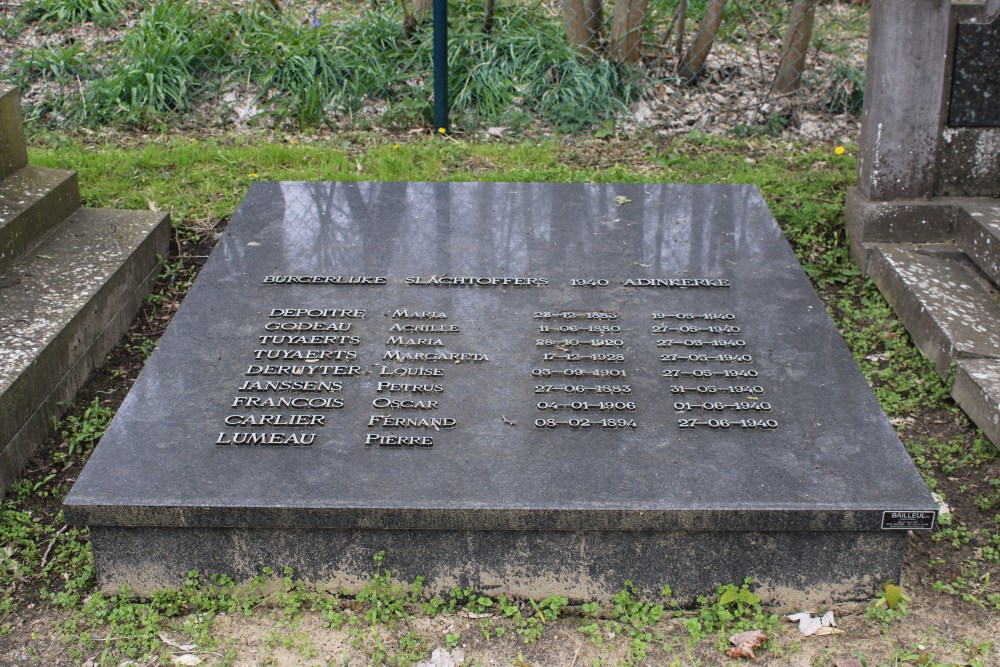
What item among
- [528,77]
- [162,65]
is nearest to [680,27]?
[528,77]

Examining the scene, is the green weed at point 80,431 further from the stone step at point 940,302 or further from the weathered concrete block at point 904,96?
the weathered concrete block at point 904,96

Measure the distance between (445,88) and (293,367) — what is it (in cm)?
336

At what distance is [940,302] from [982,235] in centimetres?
46

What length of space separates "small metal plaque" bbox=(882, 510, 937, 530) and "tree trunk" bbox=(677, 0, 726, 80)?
15.8 feet

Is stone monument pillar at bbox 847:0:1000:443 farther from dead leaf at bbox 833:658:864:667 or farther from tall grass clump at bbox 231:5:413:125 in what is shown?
tall grass clump at bbox 231:5:413:125

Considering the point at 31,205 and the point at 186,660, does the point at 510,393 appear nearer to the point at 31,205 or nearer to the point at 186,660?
the point at 186,660

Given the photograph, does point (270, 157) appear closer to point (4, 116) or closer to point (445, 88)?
point (445, 88)

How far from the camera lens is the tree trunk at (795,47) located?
6520mm

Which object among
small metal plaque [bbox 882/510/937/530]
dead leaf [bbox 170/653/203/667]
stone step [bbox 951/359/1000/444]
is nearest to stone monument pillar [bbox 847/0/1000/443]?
stone step [bbox 951/359/1000/444]

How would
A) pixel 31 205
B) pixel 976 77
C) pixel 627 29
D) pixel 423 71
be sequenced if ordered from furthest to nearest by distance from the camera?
1. pixel 423 71
2. pixel 627 29
3. pixel 976 77
4. pixel 31 205

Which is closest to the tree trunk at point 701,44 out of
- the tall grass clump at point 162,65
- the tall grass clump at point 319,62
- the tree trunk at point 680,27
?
the tree trunk at point 680,27

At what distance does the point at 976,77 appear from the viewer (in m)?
4.36

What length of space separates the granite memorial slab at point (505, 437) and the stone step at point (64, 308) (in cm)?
59

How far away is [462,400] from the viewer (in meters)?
3.05
